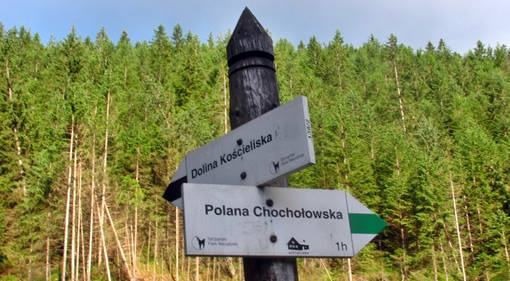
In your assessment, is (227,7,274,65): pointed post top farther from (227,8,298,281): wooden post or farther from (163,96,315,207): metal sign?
(163,96,315,207): metal sign

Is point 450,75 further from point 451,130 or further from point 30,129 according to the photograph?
point 30,129

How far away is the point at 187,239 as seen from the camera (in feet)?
7.73

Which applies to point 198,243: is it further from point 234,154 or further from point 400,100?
point 400,100

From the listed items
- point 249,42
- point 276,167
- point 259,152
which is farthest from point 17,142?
point 276,167

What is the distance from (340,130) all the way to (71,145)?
75.1 ft

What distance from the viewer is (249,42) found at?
279cm

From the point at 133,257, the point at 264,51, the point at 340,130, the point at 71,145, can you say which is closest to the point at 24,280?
the point at 133,257

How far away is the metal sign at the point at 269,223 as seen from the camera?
7.96 feet

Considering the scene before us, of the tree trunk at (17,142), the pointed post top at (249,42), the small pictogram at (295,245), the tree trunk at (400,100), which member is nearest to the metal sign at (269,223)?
the small pictogram at (295,245)

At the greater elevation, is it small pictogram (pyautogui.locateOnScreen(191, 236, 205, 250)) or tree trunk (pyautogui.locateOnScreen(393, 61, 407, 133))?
tree trunk (pyautogui.locateOnScreen(393, 61, 407, 133))

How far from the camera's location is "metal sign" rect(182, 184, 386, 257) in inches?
95.5

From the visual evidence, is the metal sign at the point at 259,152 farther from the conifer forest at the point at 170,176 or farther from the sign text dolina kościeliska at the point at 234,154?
the conifer forest at the point at 170,176

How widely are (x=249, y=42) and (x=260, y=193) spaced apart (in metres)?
0.77

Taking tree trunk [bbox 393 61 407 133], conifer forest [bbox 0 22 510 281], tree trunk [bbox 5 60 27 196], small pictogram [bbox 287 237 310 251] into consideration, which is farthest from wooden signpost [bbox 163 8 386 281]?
tree trunk [bbox 393 61 407 133]
